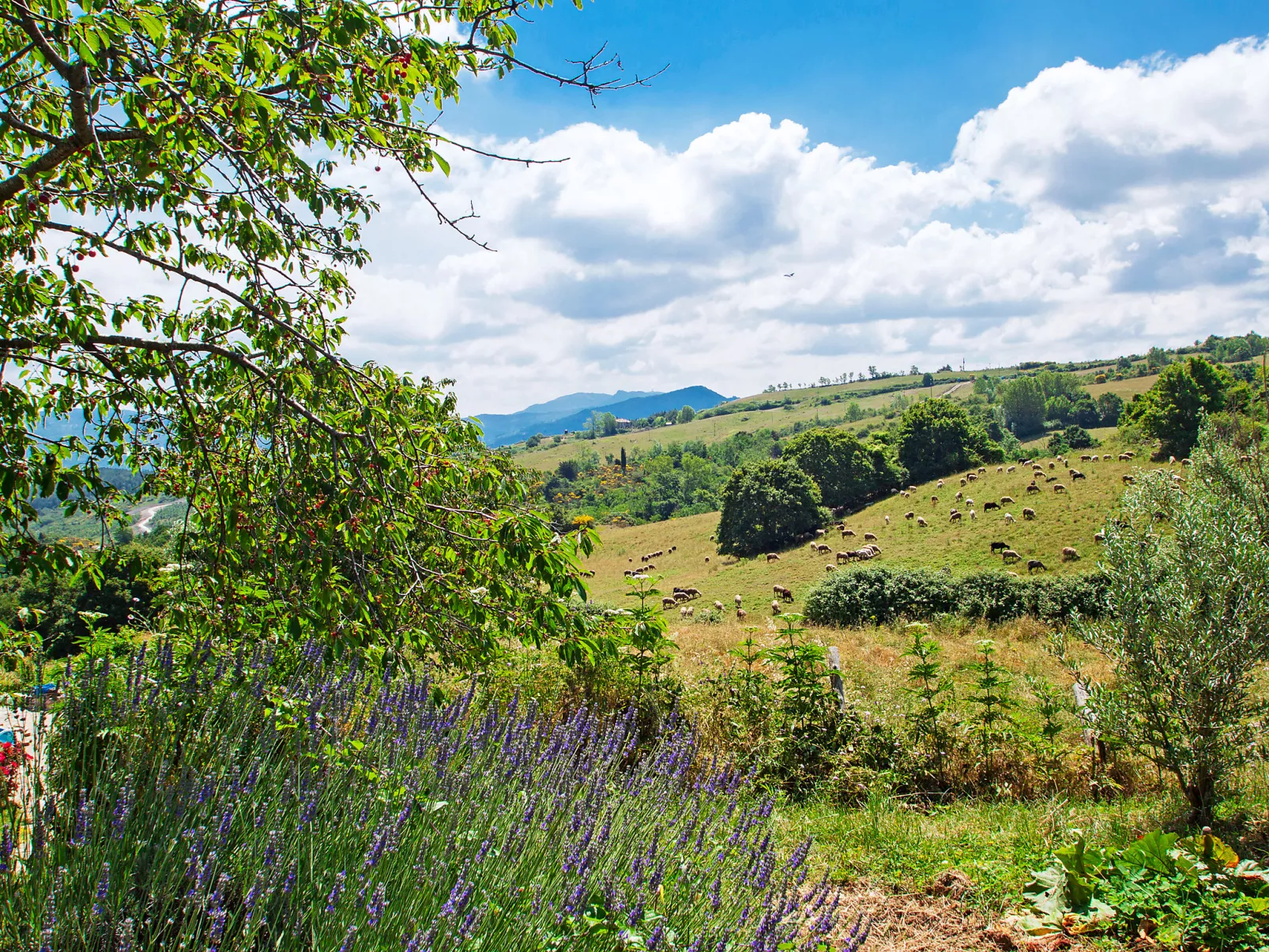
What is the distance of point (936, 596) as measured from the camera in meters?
23.8

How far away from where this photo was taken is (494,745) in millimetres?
3357

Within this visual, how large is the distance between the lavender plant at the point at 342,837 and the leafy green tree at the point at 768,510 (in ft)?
159

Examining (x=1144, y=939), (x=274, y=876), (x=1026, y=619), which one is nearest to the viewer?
(x=274, y=876)

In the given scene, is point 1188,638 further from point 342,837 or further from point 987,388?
point 987,388

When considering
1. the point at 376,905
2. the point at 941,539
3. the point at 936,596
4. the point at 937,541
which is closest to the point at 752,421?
the point at 941,539

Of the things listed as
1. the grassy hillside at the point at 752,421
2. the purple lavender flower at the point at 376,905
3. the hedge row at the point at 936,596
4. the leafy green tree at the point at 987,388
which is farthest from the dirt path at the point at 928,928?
the grassy hillside at the point at 752,421

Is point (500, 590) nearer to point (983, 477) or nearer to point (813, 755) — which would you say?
point (813, 755)

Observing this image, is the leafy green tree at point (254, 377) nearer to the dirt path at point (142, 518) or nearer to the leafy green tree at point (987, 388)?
the dirt path at point (142, 518)

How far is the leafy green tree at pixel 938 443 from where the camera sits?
199 feet

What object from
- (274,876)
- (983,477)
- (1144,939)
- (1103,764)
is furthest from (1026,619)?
(983,477)

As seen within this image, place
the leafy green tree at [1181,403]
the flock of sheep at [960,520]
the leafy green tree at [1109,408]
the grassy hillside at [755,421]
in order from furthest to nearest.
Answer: the grassy hillside at [755,421]
the leafy green tree at [1109,408]
the leafy green tree at [1181,403]
the flock of sheep at [960,520]

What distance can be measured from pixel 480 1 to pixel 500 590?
3.32m

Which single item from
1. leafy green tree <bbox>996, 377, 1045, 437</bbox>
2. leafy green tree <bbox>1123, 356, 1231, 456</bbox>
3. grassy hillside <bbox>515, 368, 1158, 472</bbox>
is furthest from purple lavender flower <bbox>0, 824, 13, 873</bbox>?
grassy hillside <bbox>515, 368, 1158, 472</bbox>

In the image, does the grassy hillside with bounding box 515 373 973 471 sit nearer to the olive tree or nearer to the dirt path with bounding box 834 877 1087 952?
the olive tree
